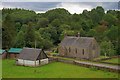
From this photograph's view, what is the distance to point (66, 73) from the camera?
37.6 m

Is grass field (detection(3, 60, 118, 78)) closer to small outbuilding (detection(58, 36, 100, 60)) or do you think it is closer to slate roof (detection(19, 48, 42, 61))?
slate roof (detection(19, 48, 42, 61))

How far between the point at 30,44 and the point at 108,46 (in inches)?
673

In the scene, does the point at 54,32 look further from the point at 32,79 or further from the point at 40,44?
the point at 32,79

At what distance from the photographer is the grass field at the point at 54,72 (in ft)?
118

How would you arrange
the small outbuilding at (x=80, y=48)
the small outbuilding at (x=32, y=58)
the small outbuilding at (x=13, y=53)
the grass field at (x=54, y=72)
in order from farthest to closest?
the small outbuilding at (x=13, y=53)
the small outbuilding at (x=80, y=48)
the small outbuilding at (x=32, y=58)
the grass field at (x=54, y=72)

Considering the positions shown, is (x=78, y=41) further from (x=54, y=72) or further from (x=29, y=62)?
(x=54, y=72)

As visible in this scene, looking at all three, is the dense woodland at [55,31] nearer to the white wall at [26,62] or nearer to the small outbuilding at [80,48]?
the small outbuilding at [80,48]

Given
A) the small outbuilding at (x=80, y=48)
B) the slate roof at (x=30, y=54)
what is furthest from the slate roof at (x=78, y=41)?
the slate roof at (x=30, y=54)

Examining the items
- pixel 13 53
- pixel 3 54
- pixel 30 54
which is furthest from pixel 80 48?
pixel 3 54

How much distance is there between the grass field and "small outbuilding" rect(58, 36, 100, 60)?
20.7ft

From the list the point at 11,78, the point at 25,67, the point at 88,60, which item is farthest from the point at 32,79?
the point at 88,60

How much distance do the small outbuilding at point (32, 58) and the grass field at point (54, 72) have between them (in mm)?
1222

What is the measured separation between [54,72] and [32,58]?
6.50 meters

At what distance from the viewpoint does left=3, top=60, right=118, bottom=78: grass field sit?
36062 mm
